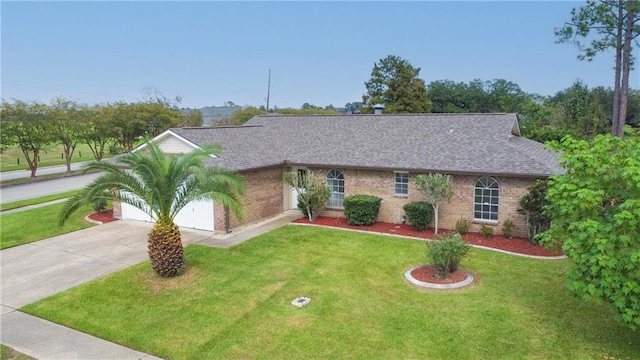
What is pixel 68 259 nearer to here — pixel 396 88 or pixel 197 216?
pixel 197 216

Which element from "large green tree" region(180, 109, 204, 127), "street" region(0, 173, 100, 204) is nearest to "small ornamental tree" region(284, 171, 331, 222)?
"street" region(0, 173, 100, 204)

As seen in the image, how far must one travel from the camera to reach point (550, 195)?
26.6 feet

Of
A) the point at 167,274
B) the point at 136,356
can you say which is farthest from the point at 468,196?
the point at 136,356

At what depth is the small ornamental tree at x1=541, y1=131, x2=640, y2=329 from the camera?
681 centimetres

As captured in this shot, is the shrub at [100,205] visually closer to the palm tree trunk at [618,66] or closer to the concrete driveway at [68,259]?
the concrete driveway at [68,259]

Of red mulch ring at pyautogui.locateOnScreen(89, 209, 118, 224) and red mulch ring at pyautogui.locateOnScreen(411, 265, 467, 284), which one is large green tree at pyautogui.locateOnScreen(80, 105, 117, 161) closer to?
red mulch ring at pyautogui.locateOnScreen(89, 209, 118, 224)

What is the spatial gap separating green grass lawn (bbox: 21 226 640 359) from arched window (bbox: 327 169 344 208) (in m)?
5.55

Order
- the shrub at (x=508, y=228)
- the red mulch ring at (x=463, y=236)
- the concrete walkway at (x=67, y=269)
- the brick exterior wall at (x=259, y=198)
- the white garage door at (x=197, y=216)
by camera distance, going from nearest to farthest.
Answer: the concrete walkway at (x=67, y=269)
the red mulch ring at (x=463, y=236)
the shrub at (x=508, y=228)
the brick exterior wall at (x=259, y=198)
the white garage door at (x=197, y=216)

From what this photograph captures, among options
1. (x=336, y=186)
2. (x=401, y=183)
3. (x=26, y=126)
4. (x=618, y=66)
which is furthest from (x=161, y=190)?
(x=26, y=126)

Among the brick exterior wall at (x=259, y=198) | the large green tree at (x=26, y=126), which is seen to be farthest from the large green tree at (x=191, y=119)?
the brick exterior wall at (x=259, y=198)

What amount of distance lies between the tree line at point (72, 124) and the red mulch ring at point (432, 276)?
1303 inches

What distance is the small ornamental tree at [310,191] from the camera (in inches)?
691

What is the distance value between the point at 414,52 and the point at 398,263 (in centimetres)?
5362

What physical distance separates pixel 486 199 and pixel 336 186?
20.8ft
